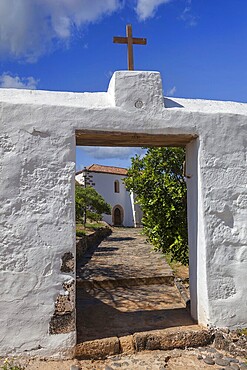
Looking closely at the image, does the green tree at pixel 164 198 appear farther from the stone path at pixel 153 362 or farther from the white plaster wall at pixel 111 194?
the white plaster wall at pixel 111 194

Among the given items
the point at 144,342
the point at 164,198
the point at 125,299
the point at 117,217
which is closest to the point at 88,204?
the point at 164,198

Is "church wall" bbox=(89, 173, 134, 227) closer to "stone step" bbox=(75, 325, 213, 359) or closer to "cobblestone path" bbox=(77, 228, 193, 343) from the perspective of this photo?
"cobblestone path" bbox=(77, 228, 193, 343)

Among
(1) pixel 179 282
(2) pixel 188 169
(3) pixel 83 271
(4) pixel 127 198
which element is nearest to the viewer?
(2) pixel 188 169

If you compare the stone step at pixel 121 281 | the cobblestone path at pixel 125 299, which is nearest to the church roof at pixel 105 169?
the cobblestone path at pixel 125 299

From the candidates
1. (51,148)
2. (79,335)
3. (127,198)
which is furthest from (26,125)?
(127,198)

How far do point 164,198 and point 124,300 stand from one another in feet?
6.63

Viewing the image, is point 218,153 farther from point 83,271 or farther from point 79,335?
point 83,271

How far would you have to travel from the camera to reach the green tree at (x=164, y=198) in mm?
6461

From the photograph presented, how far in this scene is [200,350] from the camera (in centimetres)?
404

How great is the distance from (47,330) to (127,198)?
3074cm

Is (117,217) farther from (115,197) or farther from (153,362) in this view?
(153,362)

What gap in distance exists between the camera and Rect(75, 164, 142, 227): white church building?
107ft

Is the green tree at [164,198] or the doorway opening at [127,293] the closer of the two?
the doorway opening at [127,293]

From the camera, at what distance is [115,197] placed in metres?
33.7
